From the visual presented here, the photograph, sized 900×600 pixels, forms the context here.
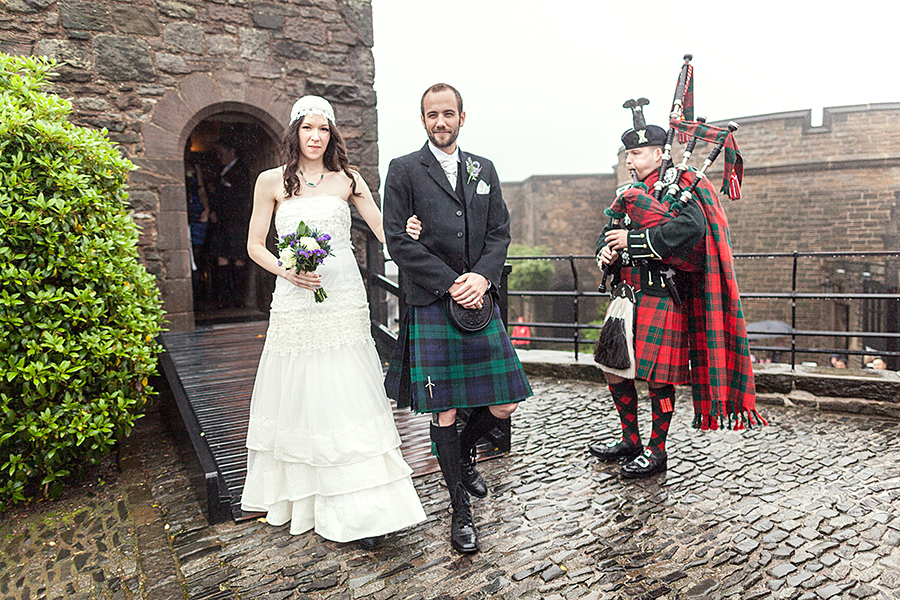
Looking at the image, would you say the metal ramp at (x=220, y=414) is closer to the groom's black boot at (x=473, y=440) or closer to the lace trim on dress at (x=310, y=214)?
the groom's black boot at (x=473, y=440)

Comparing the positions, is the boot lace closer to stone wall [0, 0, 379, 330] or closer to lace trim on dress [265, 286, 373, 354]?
lace trim on dress [265, 286, 373, 354]

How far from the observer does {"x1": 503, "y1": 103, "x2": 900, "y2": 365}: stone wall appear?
51.8 feet

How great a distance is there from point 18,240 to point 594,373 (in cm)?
489

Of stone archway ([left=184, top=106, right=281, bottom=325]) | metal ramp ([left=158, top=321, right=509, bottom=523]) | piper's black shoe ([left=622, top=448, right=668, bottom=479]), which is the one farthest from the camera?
stone archway ([left=184, top=106, right=281, bottom=325])

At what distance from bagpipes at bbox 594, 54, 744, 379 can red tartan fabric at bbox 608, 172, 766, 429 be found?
87mm

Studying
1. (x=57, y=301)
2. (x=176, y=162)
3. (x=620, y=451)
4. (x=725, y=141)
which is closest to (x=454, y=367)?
(x=620, y=451)

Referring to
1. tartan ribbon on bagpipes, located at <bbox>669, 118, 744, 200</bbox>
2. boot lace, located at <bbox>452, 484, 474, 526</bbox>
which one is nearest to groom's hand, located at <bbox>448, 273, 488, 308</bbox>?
boot lace, located at <bbox>452, 484, 474, 526</bbox>

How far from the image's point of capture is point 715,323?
3264mm

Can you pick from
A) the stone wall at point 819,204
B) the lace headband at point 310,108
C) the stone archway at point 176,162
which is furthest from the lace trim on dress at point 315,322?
the stone wall at point 819,204

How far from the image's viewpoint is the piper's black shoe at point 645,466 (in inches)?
140

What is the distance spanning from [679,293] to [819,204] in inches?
693

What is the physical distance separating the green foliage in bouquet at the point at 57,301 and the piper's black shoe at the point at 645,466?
10.9 ft

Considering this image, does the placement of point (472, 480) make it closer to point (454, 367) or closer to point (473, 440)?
point (473, 440)

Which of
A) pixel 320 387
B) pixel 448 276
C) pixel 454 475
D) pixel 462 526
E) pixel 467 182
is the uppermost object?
pixel 467 182
